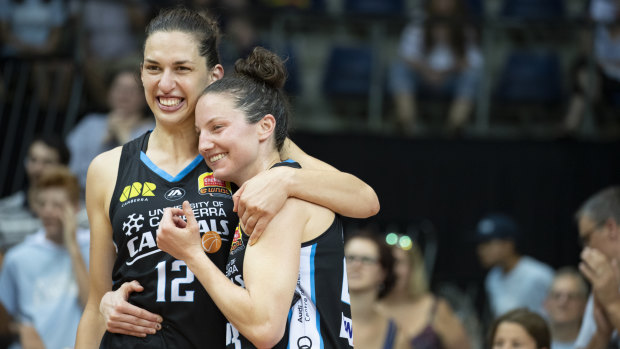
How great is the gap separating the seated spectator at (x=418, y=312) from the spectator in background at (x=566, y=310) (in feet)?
1.86

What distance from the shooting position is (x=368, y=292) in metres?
5.14

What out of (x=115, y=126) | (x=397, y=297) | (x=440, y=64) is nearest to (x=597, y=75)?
(x=440, y=64)

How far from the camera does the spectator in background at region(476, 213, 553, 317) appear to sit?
6461 millimetres

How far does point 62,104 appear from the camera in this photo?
7.74 meters

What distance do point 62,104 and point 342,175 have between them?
543 cm

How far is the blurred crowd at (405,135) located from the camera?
16.6 ft

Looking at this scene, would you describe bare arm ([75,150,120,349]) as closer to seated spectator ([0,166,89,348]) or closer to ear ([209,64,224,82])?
ear ([209,64,224,82])

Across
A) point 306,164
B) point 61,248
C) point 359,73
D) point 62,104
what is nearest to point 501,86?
point 359,73

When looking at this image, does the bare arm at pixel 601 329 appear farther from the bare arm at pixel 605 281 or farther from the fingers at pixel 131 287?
the fingers at pixel 131 287

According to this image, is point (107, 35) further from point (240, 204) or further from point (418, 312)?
point (240, 204)

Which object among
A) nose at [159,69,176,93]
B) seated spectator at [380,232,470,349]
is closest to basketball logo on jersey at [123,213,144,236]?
nose at [159,69,176,93]

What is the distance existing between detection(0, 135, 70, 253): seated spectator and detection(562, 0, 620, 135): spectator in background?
435cm

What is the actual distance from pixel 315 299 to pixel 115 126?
4296 mm

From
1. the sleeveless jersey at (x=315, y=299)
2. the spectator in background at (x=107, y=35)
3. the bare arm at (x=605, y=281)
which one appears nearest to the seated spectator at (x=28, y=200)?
the spectator in background at (x=107, y=35)
